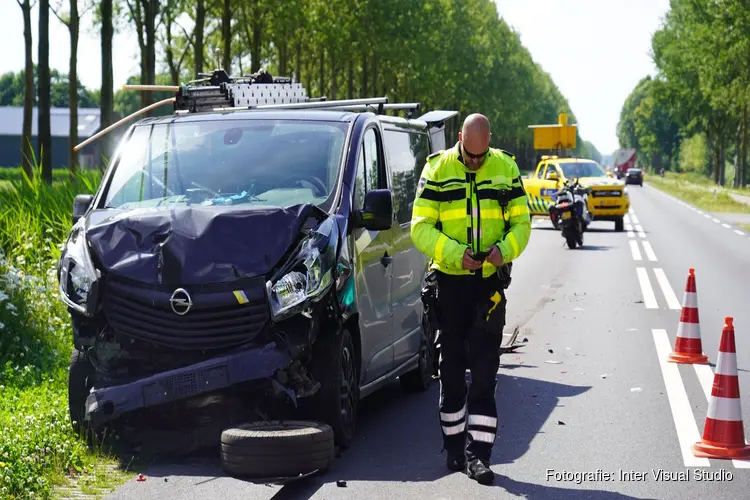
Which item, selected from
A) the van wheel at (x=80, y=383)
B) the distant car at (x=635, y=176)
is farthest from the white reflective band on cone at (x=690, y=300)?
the distant car at (x=635, y=176)

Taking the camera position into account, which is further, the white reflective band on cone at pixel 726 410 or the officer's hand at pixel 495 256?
the white reflective band on cone at pixel 726 410

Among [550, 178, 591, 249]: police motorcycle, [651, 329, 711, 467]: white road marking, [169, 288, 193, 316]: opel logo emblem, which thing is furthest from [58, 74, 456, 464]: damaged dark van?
[550, 178, 591, 249]: police motorcycle

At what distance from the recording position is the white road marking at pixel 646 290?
16.2m

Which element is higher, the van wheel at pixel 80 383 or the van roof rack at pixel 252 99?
the van roof rack at pixel 252 99

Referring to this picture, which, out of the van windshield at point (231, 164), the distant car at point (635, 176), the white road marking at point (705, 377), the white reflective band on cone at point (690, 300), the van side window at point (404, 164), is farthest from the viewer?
the distant car at point (635, 176)

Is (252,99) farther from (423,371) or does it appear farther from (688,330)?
(688,330)

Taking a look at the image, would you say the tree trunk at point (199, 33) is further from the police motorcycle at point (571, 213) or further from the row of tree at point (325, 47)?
the police motorcycle at point (571, 213)

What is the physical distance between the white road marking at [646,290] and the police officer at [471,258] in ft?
30.5

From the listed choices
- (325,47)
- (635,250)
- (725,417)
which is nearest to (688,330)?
(725,417)

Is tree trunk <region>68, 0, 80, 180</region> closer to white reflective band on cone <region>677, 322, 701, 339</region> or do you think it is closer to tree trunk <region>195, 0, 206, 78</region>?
tree trunk <region>195, 0, 206, 78</region>

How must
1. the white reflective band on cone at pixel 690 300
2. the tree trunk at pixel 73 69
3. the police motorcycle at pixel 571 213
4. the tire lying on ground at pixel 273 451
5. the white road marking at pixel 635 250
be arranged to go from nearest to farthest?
1. the tire lying on ground at pixel 273 451
2. the white reflective band on cone at pixel 690 300
3. the white road marking at pixel 635 250
4. the police motorcycle at pixel 571 213
5. the tree trunk at pixel 73 69

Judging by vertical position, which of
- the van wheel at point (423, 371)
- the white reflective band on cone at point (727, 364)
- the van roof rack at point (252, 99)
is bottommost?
the van wheel at point (423, 371)

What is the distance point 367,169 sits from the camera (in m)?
8.27

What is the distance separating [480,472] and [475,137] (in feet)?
5.73
